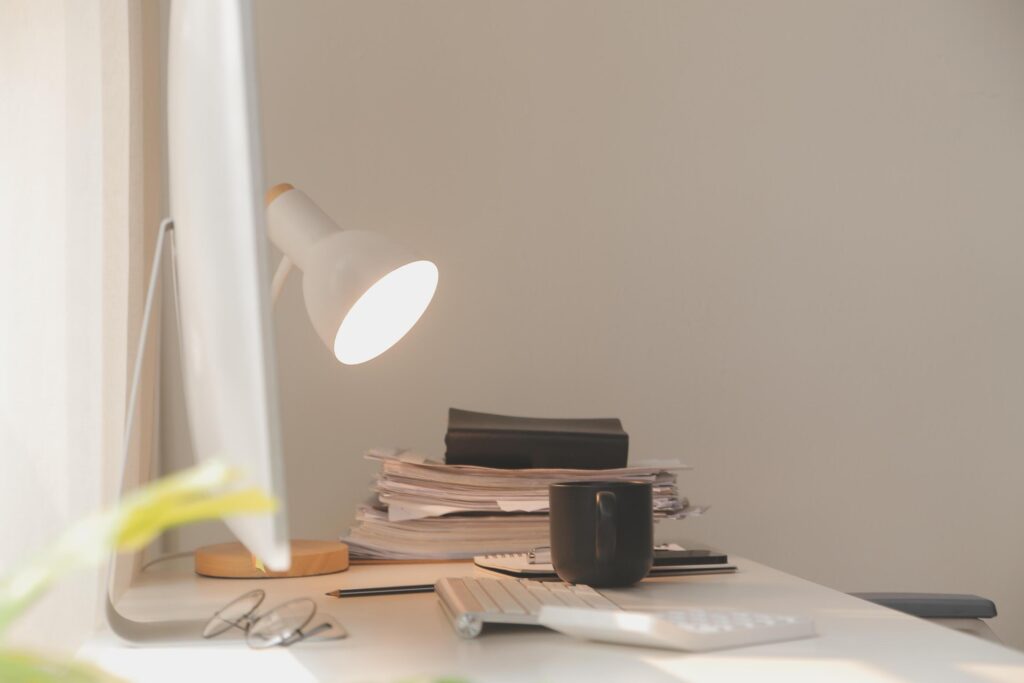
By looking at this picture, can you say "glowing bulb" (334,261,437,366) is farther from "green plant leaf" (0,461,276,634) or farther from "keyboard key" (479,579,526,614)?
"green plant leaf" (0,461,276,634)

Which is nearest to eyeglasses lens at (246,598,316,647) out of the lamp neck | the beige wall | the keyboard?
the keyboard

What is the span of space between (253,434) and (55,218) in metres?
0.69

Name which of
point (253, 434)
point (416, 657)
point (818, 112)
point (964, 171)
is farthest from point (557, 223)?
point (253, 434)

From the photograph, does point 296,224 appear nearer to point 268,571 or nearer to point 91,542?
point 268,571

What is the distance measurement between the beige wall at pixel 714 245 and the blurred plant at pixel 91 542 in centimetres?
143

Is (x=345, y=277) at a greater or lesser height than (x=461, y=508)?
greater

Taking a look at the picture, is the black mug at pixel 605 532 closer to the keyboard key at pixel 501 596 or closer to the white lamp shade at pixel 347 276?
the keyboard key at pixel 501 596

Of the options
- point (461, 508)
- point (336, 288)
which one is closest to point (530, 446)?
point (461, 508)

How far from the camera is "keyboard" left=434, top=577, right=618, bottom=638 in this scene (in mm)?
785

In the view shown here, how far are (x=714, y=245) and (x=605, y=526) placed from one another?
2.82 ft

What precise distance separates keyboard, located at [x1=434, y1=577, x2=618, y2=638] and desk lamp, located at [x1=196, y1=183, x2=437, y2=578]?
0.28 meters

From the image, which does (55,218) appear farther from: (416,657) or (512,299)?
(512,299)

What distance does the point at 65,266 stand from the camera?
3.50 feet

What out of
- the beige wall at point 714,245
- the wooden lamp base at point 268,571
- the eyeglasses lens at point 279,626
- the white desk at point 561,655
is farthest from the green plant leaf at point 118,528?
the beige wall at point 714,245
